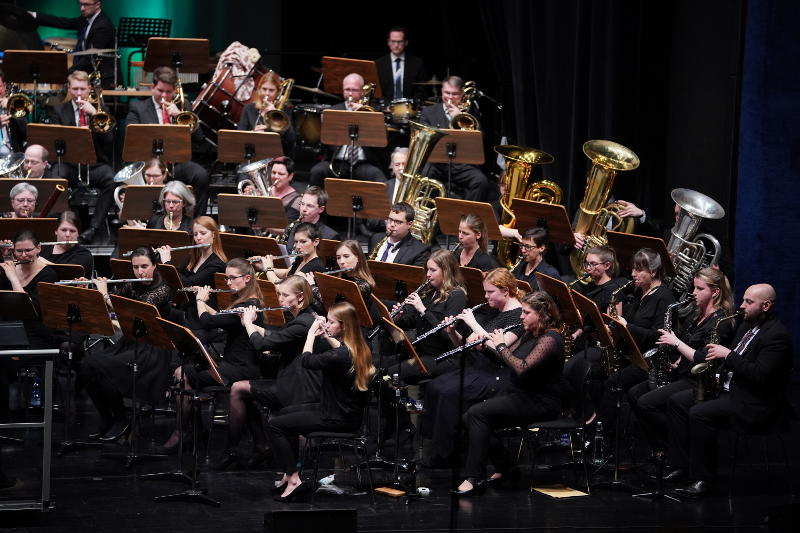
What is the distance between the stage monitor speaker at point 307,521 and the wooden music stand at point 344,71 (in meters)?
5.77

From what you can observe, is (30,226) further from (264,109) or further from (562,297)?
(562,297)

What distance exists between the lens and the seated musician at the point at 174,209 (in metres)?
8.80

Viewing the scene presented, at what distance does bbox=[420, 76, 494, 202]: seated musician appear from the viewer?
9.98 m

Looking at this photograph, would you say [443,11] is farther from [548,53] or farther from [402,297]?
[402,297]

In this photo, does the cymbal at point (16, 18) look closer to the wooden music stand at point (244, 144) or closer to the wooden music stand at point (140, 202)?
the wooden music stand at point (244, 144)

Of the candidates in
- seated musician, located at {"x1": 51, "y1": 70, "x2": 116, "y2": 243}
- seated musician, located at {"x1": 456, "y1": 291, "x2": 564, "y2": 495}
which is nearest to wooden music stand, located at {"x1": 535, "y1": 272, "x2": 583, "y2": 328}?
seated musician, located at {"x1": 456, "y1": 291, "x2": 564, "y2": 495}

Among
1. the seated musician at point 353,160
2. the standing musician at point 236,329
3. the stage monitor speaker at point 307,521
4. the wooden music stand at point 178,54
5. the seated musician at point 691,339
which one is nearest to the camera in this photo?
the stage monitor speaker at point 307,521

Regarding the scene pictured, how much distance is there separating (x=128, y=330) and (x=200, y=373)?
0.51 metres

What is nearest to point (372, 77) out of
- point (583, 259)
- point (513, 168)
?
point (513, 168)

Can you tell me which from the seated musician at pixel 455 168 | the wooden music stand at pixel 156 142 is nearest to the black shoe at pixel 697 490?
the seated musician at pixel 455 168

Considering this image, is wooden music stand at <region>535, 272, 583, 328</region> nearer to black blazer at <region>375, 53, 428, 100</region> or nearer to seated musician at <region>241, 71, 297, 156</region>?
seated musician at <region>241, 71, 297, 156</region>

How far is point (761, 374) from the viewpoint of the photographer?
6547 mm

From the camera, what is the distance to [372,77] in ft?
35.4

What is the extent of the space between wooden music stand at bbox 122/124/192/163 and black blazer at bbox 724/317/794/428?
15.1 feet
